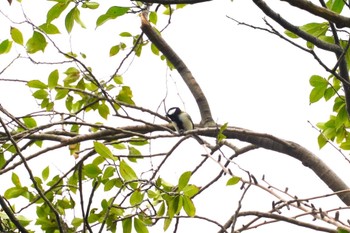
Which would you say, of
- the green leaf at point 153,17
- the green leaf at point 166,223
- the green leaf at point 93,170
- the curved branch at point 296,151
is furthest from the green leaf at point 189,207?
the green leaf at point 153,17

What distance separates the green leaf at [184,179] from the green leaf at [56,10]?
785 mm

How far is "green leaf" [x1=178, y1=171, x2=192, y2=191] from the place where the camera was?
1832 millimetres

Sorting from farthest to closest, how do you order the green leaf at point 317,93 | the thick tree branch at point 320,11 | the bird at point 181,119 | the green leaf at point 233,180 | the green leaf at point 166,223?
the bird at point 181,119, the green leaf at point 317,93, the green leaf at point 166,223, the green leaf at point 233,180, the thick tree branch at point 320,11

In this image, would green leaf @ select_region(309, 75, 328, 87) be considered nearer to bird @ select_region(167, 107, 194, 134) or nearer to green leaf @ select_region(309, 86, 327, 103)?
green leaf @ select_region(309, 86, 327, 103)

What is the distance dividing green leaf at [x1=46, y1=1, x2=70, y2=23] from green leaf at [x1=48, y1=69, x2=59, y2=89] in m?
0.34

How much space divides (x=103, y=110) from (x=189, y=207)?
3.27 feet

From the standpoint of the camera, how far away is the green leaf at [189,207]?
184 centimetres

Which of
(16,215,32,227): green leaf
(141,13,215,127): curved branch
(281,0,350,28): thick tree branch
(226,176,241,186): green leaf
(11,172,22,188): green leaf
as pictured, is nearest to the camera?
(281,0,350,28): thick tree branch

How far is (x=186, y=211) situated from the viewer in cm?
186

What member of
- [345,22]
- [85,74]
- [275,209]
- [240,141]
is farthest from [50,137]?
[345,22]

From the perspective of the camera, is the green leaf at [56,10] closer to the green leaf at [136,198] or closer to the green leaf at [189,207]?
the green leaf at [136,198]

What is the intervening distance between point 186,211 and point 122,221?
1.11ft

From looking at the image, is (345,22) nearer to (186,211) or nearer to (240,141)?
(186,211)

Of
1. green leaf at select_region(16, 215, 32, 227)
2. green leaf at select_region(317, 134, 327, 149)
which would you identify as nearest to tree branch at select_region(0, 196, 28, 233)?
green leaf at select_region(16, 215, 32, 227)
